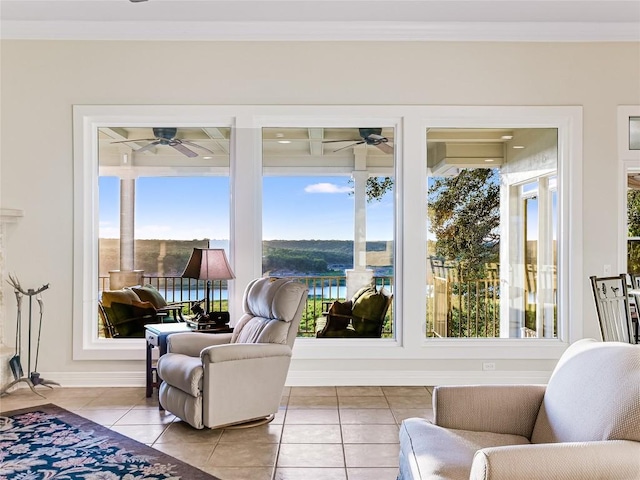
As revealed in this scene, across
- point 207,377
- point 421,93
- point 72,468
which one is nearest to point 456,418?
point 207,377

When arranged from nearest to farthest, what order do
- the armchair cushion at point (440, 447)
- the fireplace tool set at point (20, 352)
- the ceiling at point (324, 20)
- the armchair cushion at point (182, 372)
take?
the armchair cushion at point (440, 447) → the armchair cushion at point (182, 372) → the ceiling at point (324, 20) → the fireplace tool set at point (20, 352)

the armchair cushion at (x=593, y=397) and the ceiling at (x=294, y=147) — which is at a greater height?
the ceiling at (x=294, y=147)

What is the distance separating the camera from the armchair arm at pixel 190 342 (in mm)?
4172

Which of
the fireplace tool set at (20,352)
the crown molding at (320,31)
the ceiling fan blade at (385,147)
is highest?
the crown molding at (320,31)

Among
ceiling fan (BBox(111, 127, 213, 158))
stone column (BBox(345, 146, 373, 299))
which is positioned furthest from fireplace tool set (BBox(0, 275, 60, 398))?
stone column (BBox(345, 146, 373, 299))

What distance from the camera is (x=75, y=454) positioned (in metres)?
3.29

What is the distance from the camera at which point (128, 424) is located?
12.7 ft

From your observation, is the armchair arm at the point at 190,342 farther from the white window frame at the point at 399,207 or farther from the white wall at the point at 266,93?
the white wall at the point at 266,93

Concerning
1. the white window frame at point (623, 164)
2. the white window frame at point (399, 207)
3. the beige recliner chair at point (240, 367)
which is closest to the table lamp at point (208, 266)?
the white window frame at point (399, 207)

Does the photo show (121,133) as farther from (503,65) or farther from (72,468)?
(503,65)

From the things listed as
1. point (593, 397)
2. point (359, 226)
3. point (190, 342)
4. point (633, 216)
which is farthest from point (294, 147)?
point (593, 397)

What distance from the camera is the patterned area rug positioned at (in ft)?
9.84

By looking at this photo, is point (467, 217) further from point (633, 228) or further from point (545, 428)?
point (545, 428)

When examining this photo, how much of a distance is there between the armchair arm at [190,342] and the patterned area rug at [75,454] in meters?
0.74
